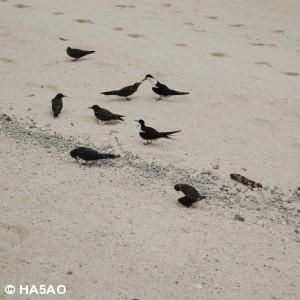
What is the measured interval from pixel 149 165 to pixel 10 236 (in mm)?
2269

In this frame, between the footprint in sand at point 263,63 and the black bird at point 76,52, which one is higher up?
the black bird at point 76,52

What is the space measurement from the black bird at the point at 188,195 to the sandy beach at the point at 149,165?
11cm

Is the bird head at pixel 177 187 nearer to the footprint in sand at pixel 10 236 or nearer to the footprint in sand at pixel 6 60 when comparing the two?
the footprint in sand at pixel 10 236

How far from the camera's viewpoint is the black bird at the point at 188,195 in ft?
19.1

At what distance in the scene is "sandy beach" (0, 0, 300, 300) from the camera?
489 cm

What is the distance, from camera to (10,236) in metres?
5.33

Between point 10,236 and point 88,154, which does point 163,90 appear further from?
point 10,236

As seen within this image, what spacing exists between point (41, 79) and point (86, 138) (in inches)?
122

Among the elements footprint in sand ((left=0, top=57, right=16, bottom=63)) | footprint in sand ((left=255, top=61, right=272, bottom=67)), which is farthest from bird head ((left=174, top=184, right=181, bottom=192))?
footprint in sand ((left=255, top=61, right=272, bottom=67))

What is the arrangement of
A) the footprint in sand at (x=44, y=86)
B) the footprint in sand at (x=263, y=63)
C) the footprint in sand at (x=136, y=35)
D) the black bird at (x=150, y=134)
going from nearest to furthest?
the black bird at (x=150, y=134) → the footprint in sand at (x=44, y=86) → the footprint in sand at (x=263, y=63) → the footprint in sand at (x=136, y=35)

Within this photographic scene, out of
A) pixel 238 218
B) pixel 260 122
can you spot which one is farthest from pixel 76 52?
pixel 238 218

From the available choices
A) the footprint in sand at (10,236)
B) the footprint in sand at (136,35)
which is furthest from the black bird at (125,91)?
the footprint in sand at (10,236)

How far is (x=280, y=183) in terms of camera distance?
6680 millimetres

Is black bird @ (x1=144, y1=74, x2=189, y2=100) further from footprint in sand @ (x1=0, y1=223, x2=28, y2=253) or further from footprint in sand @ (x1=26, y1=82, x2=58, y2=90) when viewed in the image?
footprint in sand @ (x1=0, y1=223, x2=28, y2=253)
